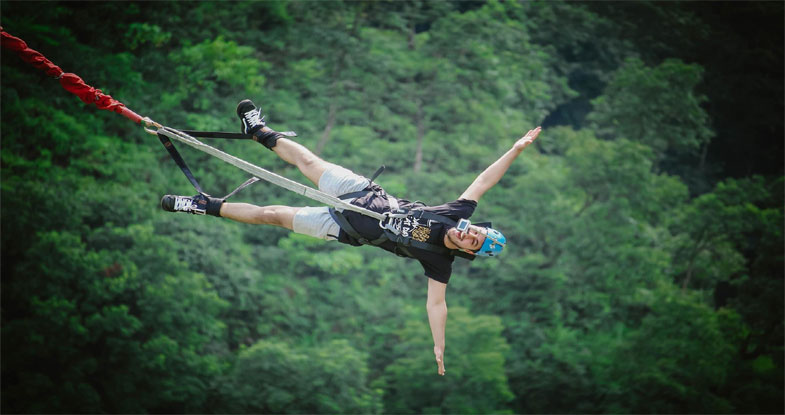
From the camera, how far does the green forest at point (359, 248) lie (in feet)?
36.0

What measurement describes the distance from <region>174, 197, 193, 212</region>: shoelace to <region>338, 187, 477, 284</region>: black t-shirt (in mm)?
729

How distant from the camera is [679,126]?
15977mm

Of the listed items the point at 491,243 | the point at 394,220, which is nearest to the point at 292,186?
the point at 394,220

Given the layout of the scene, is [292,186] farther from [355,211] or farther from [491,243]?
[491,243]

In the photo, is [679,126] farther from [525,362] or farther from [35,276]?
[35,276]

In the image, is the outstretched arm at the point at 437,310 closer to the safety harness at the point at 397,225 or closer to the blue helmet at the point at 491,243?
the safety harness at the point at 397,225

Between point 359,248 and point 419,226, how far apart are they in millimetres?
9918

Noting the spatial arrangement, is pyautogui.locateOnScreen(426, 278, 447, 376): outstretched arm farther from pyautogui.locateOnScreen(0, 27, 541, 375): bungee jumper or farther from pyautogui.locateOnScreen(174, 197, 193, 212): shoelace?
pyautogui.locateOnScreen(174, 197, 193, 212): shoelace

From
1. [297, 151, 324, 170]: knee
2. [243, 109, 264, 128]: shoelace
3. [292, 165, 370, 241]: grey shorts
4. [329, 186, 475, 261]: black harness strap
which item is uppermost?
[243, 109, 264, 128]: shoelace

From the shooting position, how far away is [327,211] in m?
3.61

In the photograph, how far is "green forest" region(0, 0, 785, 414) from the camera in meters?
11.0

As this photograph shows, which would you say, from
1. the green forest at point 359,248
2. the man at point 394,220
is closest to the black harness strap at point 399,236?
the man at point 394,220

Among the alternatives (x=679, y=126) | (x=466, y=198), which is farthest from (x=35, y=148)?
(x=679, y=126)

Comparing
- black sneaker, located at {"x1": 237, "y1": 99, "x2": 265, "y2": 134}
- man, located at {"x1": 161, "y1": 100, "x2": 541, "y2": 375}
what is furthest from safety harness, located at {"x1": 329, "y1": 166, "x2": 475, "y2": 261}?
black sneaker, located at {"x1": 237, "y1": 99, "x2": 265, "y2": 134}
